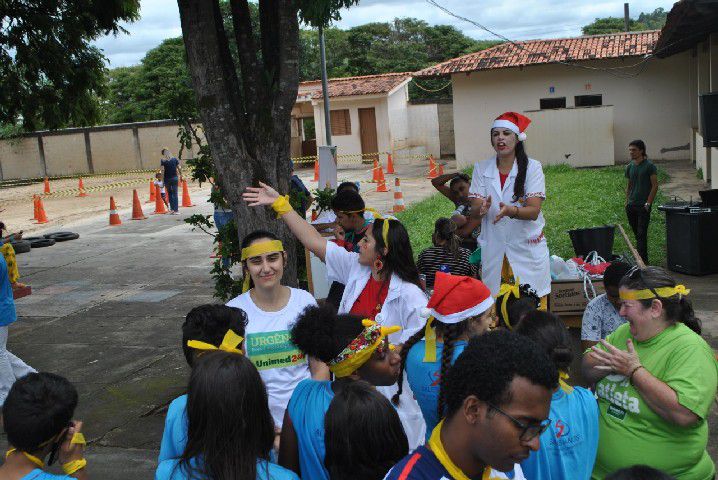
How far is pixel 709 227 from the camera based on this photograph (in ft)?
33.8

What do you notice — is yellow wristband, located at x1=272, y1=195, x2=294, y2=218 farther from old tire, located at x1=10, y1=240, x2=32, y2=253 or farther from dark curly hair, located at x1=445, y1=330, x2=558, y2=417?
old tire, located at x1=10, y1=240, x2=32, y2=253

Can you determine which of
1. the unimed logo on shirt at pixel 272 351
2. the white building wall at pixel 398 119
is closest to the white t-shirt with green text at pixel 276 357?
the unimed logo on shirt at pixel 272 351

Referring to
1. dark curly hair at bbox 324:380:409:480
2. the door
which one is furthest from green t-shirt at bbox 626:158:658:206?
the door

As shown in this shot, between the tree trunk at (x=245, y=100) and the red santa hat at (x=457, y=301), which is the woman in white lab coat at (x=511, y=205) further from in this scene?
the red santa hat at (x=457, y=301)

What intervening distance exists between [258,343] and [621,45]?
27.4m

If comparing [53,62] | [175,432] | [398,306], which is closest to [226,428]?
[175,432]

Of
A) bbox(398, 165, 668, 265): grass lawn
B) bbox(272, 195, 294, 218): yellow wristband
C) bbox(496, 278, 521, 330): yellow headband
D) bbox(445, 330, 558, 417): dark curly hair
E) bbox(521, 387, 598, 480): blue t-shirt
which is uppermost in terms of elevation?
bbox(272, 195, 294, 218): yellow wristband

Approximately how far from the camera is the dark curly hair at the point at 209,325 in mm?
3768

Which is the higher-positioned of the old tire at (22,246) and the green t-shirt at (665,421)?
the green t-shirt at (665,421)

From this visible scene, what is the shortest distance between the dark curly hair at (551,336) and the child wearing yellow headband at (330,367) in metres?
0.59

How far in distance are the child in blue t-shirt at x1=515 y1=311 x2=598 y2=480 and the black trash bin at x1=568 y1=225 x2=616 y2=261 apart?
233 inches

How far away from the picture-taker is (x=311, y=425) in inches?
121

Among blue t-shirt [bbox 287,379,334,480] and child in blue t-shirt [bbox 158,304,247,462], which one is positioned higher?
child in blue t-shirt [bbox 158,304,247,462]

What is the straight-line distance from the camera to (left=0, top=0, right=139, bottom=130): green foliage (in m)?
11.2
